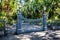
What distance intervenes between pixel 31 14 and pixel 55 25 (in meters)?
5.50

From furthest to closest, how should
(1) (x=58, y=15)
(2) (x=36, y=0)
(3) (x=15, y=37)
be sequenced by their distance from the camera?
1. (2) (x=36, y=0)
2. (1) (x=58, y=15)
3. (3) (x=15, y=37)

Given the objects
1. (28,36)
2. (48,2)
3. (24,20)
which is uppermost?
(48,2)

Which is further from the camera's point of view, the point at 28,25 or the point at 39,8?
the point at 39,8

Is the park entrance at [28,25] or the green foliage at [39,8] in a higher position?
the green foliage at [39,8]

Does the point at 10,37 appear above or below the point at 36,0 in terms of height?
below

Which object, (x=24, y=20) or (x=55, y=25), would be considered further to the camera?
(x=55, y=25)

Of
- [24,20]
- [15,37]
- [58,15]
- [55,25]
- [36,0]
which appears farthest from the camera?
[36,0]

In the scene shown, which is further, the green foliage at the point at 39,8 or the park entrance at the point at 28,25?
the green foliage at the point at 39,8

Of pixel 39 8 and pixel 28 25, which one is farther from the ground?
pixel 39 8

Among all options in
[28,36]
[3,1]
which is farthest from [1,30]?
[3,1]

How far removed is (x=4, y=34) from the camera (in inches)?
383

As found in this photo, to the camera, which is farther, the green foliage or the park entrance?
the green foliage

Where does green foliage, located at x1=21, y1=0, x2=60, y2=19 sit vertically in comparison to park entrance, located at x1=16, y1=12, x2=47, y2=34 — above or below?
above

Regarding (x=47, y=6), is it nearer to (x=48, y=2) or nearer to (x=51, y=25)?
(x=48, y=2)
